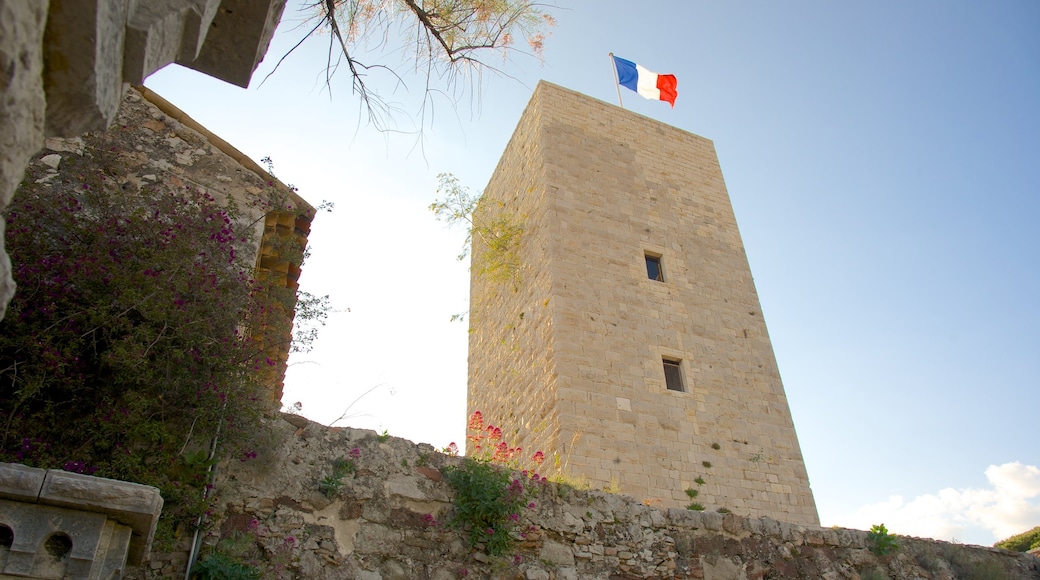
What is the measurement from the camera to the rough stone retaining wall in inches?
156

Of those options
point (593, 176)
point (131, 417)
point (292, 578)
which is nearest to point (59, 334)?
point (131, 417)

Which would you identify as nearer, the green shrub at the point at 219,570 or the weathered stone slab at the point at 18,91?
the weathered stone slab at the point at 18,91

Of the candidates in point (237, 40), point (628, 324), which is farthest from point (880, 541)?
point (237, 40)

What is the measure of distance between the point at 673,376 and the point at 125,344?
7.34 meters

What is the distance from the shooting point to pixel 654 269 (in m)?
10.9

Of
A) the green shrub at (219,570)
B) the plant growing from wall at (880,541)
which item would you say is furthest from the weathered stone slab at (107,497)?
the plant growing from wall at (880,541)

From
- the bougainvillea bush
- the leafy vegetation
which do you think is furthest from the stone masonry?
the leafy vegetation

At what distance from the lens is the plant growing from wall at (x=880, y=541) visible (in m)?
5.70

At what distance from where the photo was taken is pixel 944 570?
229 inches

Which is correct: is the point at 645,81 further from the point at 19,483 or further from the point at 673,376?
the point at 19,483

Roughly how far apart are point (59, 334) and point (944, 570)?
6.35 meters

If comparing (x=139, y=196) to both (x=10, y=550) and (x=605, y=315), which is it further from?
(x=605, y=315)

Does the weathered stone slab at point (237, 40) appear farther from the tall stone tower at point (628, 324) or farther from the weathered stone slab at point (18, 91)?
the tall stone tower at point (628, 324)

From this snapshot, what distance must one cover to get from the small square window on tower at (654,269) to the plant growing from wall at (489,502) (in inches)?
251
